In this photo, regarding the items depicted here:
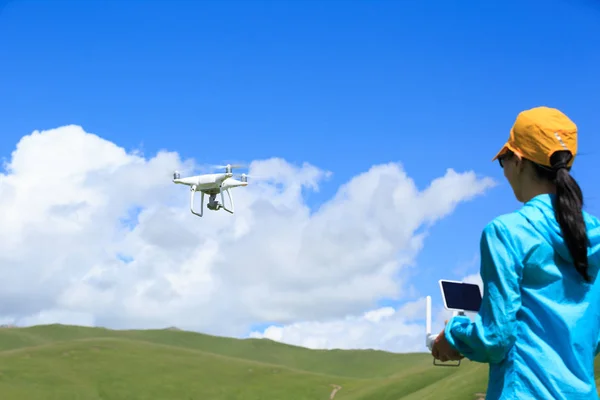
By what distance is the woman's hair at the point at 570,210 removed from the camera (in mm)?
4414

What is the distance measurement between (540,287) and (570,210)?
1.47 ft

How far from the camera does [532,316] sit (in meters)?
4.35

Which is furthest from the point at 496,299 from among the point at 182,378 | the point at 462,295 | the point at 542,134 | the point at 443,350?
the point at 182,378

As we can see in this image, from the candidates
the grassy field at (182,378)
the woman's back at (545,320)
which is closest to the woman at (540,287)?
the woman's back at (545,320)

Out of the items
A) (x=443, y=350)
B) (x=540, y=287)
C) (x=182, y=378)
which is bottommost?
(x=443, y=350)

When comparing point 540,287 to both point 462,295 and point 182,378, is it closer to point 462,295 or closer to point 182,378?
point 462,295

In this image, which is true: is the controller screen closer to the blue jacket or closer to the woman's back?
the blue jacket

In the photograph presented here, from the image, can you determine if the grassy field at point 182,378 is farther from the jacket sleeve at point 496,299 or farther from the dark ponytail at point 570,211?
the jacket sleeve at point 496,299

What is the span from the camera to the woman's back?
424cm

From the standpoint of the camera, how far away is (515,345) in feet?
14.1

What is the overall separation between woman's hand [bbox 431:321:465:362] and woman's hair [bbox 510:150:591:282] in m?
0.81

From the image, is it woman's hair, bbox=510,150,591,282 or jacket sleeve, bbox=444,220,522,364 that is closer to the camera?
jacket sleeve, bbox=444,220,522,364

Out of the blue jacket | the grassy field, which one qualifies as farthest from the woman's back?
the grassy field

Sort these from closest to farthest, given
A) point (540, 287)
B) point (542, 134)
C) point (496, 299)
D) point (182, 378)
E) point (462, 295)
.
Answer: point (496, 299)
point (540, 287)
point (542, 134)
point (462, 295)
point (182, 378)
